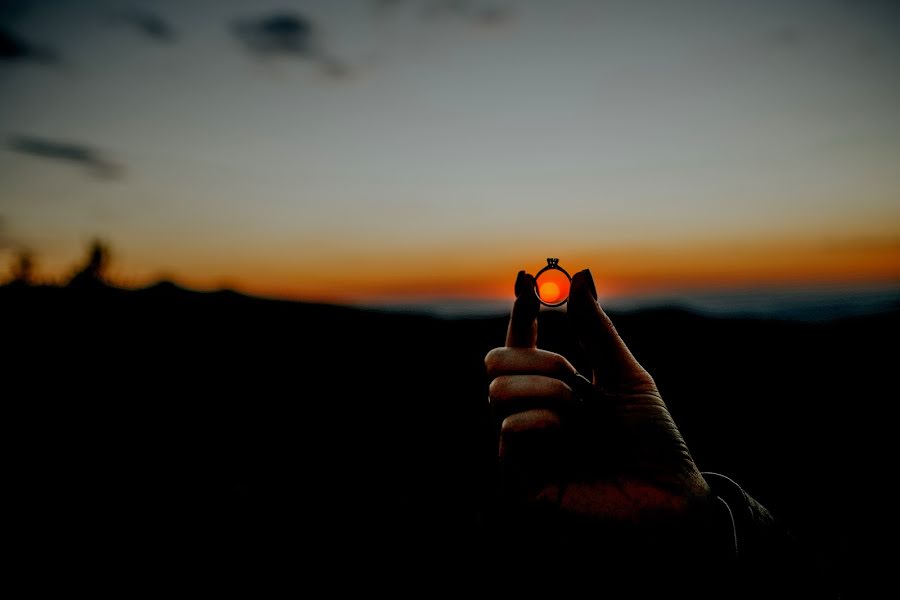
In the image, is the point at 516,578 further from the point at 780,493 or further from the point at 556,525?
the point at 780,493

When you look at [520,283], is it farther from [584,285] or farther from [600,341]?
[600,341]

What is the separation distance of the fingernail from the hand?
0.03m

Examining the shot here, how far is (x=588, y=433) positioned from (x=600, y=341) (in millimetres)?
593

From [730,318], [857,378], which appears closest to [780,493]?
[857,378]

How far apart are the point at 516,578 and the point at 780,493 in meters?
7.79

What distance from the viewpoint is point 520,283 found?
2.67 metres

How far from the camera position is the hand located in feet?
7.30

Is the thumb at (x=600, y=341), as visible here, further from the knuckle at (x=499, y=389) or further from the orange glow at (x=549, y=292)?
the knuckle at (x=499, y=389)

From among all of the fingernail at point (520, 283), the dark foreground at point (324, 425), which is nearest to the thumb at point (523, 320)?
the fingernail at point (520, 283)

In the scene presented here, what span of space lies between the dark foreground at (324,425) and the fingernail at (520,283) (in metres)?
4.80

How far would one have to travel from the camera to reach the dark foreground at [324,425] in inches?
228

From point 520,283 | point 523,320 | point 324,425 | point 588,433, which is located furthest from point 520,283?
point 324,425

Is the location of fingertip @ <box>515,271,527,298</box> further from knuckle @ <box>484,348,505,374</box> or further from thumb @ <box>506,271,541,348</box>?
knuckle @ <box>484,348,505,374</box>

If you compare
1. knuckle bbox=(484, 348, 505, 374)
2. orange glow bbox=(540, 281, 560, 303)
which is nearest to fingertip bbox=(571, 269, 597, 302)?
orange glow bbox=(540, 281, 560, 303)
